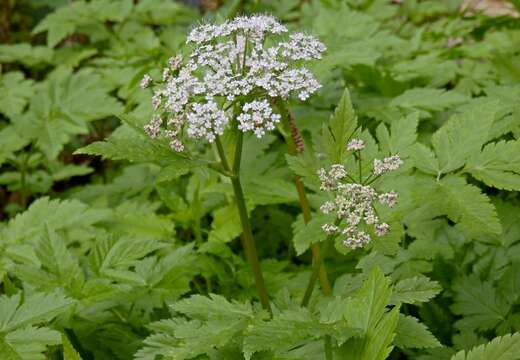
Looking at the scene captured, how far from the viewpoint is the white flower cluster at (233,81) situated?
1815 millimetres

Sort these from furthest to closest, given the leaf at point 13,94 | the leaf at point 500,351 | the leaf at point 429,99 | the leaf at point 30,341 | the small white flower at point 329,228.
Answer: the leaf at point 13,94, the leaf at point 429,99, the leaf at point 30,341, the small white flower at point 329,228, the leaf at point 500,351

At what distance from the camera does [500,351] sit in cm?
163

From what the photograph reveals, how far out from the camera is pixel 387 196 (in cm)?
180

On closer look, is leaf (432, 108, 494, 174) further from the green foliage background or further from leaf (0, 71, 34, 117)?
leaf (0, 71, 34, 117)

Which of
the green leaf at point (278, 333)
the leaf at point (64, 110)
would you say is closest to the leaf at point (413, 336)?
the green leaf at point (278, 333)

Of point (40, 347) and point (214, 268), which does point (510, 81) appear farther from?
point (40, 347)

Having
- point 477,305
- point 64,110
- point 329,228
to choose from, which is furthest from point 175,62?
point 64,110

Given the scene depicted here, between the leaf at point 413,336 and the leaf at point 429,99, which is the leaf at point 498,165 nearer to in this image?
the leaf at point 413,336

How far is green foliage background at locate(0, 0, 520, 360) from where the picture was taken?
1897mm

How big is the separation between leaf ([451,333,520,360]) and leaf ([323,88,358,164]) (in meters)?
0.67

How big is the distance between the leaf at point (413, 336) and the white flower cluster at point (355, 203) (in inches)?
11.8

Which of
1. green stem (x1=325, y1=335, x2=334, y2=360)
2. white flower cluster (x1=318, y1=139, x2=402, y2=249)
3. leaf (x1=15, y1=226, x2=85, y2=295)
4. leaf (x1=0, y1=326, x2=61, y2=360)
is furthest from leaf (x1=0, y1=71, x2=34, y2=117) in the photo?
green stem (x1=325, y1=335, x2=334, y2=360)

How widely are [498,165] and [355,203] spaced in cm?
53

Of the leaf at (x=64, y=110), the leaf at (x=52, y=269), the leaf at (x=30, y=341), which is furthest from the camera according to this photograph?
the leaf at (x=64, y=110)
